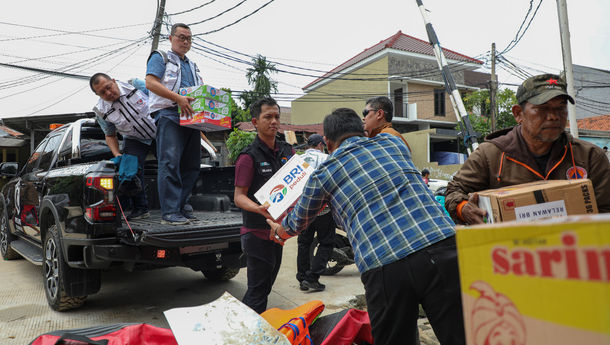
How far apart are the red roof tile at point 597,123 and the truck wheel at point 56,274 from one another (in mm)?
28576

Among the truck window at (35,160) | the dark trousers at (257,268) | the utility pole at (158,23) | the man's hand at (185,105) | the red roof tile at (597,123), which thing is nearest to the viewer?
the dark trousers at (257,268)

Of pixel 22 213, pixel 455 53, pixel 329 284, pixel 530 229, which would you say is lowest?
pixel 329 284

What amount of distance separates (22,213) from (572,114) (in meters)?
7.29

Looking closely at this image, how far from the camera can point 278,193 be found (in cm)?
263

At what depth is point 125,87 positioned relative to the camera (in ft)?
14.0

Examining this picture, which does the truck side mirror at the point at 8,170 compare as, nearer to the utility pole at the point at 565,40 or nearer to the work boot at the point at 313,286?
the work boot at the point at 313,286

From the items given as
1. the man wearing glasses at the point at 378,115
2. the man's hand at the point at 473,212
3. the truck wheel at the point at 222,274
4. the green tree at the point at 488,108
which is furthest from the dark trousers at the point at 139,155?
the green tree at the point at 488,108

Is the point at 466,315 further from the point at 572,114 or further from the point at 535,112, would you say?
the point at 572,114

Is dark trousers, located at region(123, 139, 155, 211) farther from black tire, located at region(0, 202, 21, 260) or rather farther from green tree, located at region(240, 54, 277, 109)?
green tree, located at region(240, 54, 277, 109)

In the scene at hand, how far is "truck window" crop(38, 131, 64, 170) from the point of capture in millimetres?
4652

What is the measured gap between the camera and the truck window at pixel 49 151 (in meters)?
4.65

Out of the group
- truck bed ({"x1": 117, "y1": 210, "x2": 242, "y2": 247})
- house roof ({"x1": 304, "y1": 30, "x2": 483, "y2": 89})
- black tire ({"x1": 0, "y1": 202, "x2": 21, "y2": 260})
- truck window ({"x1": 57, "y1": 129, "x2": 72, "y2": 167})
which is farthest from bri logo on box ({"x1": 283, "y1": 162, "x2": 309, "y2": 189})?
house roof ({"x1": 304, "y1": 30, "x2": 483, "y2": 89})

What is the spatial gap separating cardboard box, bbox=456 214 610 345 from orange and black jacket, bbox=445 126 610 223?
120 cm

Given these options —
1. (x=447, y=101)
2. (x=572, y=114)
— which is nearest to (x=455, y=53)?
(x=447, y=101)
